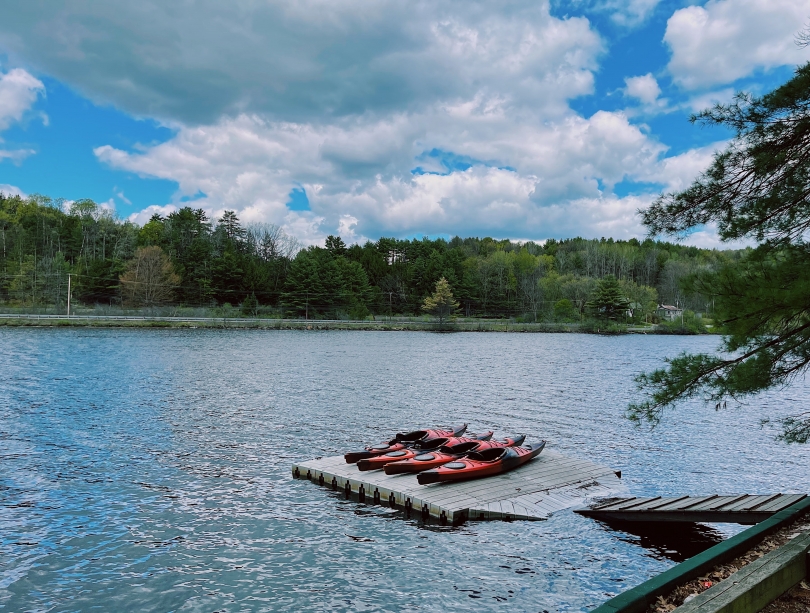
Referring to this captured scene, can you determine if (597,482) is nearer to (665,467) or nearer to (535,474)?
(535,474)

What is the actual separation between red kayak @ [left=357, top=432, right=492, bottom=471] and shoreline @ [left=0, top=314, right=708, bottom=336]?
74007 millimetres

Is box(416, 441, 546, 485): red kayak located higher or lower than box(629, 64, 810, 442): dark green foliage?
lower

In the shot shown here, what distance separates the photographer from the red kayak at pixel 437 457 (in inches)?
577

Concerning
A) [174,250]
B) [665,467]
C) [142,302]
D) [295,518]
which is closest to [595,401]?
[665,467]

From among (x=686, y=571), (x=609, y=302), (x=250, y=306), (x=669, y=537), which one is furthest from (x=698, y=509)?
(x=250, y=306)

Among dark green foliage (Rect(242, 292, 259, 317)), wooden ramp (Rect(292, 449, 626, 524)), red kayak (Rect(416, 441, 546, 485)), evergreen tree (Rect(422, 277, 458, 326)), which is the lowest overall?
wooden ramp (Rect(292, 449, 626, 524))

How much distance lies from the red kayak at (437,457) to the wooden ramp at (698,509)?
11.1ft

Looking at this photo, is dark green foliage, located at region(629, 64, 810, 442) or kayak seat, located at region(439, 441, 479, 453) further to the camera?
kayak seat, located at region(439, 441, 479, 453)

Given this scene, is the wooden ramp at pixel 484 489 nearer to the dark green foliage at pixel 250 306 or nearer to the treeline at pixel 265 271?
the treeline at pixel 265 271

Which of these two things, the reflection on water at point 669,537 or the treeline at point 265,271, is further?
the treeline at point 265,271

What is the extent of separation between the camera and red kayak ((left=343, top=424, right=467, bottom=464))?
1562 centimetres

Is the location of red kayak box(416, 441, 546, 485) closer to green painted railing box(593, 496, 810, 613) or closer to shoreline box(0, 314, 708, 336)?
green painted railing box(593, 496, 810, 613)

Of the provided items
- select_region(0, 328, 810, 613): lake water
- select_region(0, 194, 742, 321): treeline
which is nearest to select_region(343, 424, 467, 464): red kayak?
select_region(0, 328, 810, 613): lake water

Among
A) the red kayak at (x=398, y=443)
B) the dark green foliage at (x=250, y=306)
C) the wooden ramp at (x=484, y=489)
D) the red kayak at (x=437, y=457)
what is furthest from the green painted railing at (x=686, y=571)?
the dark green foliage at (x=250, y=306)
